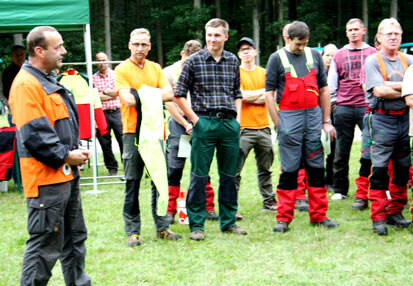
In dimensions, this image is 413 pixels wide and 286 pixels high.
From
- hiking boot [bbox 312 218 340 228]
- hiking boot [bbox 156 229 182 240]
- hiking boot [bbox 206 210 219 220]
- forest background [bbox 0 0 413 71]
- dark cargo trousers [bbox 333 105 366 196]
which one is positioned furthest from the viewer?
forest background [bbox 0 0 413 71]

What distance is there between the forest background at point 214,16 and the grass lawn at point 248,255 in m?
29.7

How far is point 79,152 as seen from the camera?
337cm

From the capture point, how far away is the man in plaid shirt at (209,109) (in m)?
5.15

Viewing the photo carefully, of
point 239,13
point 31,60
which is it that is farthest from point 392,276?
point 239,13

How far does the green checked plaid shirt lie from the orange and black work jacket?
1.88 metres

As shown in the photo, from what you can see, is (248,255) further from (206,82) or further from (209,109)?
(206,82)

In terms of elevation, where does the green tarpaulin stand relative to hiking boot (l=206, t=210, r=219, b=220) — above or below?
above

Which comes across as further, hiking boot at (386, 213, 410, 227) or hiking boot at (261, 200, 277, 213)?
hiking boot at (261, 200, 277, 213)

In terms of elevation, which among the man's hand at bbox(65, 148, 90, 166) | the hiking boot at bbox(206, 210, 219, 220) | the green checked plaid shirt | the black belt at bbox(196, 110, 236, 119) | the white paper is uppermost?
the green checked plaid shirt

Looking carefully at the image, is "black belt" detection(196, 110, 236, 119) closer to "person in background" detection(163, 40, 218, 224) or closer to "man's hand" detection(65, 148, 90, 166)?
"person in background" detection(163, 40, 218, 224)

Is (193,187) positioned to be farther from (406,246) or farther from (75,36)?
(75,36)

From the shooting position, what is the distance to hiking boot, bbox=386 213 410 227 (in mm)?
5488

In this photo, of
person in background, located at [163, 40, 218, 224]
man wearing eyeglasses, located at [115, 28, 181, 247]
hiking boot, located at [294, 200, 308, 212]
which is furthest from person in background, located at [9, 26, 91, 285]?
hiking boot, located at [294, 200, 308, 212]

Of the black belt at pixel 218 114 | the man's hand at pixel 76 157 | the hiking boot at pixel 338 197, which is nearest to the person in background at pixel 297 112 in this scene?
the black belt at pixel 218 114
